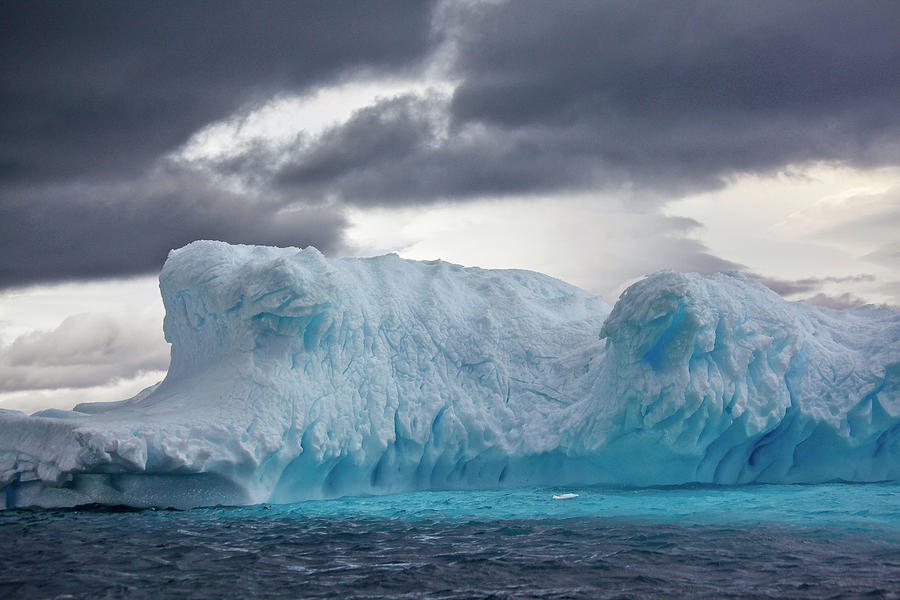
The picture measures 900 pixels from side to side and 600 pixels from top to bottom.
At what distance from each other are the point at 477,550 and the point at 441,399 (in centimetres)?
711

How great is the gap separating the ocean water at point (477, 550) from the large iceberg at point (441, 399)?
939 millimetres

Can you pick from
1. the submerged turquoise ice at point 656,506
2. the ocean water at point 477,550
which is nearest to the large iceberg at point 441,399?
the submerged turquoise ice at point 656,506

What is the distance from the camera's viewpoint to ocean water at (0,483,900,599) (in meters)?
6.64

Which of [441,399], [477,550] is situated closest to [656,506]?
[477,550]

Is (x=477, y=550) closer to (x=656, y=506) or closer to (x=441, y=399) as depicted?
(x=656, y=506)

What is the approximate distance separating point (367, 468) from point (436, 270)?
17.8 feet

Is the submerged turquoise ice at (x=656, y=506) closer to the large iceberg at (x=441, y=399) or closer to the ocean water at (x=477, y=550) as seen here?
the ocean water at (x=477, y=550)

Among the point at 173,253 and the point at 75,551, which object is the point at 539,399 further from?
the point at 75,551

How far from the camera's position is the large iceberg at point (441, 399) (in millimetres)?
12352

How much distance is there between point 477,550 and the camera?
8344mm

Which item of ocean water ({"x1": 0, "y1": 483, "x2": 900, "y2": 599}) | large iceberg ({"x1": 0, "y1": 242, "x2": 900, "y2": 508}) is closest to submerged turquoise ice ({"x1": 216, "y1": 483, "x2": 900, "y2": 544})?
ocean water ({"x1": 0, "y1": 483, "x2": 900, "y2": 599})

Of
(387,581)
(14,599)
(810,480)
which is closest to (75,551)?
(14,599)

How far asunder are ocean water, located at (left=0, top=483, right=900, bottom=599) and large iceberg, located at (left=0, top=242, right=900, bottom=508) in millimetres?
939

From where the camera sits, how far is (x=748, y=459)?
1510 centimetres
